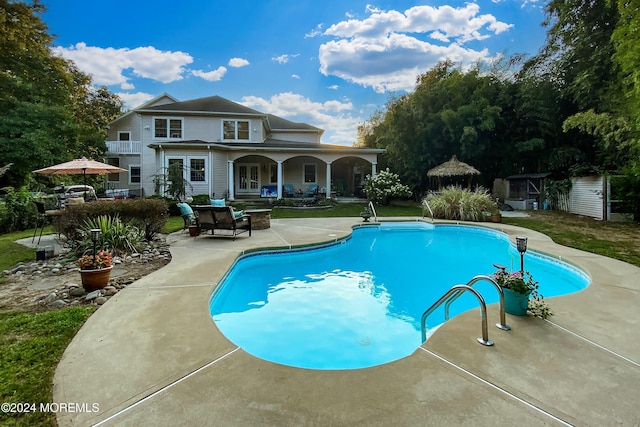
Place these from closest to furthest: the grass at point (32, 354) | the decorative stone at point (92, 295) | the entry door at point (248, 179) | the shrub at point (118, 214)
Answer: the grass at point (32, 354) → the decorative stone at point (92, 295) → the shrub at point (118, 214) → the entry door at point (248, 179)

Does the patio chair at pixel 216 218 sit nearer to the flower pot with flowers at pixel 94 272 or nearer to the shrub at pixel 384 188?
the flower pot with flowers at pixel 94 272

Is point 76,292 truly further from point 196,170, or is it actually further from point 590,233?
point 196,170

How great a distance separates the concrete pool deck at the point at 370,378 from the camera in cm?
196

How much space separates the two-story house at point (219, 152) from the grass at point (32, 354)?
1423 cm

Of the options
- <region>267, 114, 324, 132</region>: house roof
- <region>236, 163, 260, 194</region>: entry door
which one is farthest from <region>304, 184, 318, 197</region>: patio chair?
<region>267, 114, 324, 132</region>: house roof

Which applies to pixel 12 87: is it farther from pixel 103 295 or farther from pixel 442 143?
pixel 442 143

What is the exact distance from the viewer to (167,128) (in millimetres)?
19609

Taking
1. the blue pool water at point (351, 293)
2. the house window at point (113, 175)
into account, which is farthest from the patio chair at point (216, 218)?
the house window at point (113, 175)

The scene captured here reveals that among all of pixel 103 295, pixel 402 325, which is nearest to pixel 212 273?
pixel 103 295

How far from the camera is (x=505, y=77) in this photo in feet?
60.1

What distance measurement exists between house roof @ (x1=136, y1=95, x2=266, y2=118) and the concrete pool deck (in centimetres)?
1840

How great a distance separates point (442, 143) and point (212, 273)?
16309mm

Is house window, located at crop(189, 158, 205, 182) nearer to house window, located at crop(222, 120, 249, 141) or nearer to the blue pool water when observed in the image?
house window, located at crop(222, 120, 249, 141)

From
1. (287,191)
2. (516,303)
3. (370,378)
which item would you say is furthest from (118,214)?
(287,191)
